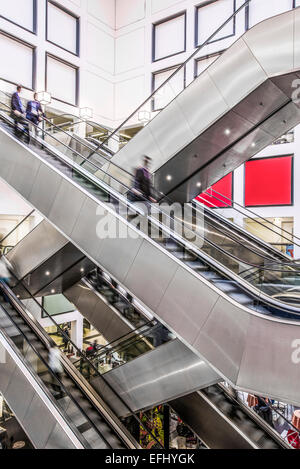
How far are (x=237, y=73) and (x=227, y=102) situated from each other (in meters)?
0.54

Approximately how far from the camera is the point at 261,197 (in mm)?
14406

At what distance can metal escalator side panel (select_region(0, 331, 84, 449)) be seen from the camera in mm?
6199

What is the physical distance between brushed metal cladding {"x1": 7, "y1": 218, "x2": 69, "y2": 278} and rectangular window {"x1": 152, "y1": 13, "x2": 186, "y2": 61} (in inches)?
502

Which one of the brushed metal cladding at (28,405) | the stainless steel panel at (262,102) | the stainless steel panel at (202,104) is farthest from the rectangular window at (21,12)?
the brushed metal cladding at (28,405)

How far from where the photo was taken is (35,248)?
9391 mm

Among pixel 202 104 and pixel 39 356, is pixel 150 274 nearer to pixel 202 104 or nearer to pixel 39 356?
pixel 39 356

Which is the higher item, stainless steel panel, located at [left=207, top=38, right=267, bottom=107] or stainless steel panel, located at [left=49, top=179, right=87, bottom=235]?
stainless steel panel, located at [left=207, top=38, right=267, bottom=107]

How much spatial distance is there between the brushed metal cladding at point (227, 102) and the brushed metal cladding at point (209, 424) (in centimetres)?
555

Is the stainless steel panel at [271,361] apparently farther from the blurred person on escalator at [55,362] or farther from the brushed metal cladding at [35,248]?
the brushed metal cladding at [35,248]

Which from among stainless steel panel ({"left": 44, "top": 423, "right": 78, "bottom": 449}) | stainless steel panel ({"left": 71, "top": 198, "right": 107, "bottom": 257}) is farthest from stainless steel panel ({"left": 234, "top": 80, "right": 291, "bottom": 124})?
stainless steel panel ({"left": 44, "top": 423, "right": 78, "bottom": 449})

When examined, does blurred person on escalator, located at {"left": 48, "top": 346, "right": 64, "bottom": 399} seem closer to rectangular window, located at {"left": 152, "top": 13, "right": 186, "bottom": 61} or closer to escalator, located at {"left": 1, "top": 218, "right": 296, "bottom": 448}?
escalator, located at {"left": 1, "top": 218, "right": 296, "bottom": 448}

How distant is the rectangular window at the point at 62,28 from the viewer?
1644 cm

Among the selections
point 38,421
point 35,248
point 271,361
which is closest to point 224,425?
point 38,421

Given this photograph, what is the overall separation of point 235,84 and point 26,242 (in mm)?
6769
